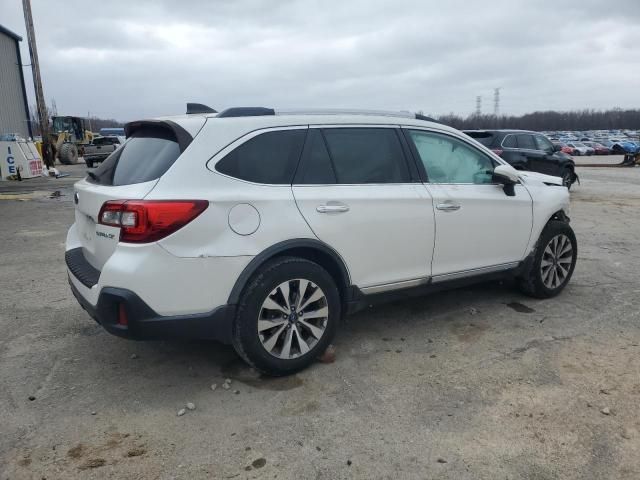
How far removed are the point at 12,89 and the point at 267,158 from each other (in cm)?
2620

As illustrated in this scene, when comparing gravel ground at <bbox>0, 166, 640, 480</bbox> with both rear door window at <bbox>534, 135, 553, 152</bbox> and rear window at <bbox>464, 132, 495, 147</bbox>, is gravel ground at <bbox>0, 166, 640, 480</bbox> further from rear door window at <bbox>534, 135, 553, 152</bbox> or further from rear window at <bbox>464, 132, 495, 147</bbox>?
rear door window at <bbox>534, 135, 553, 152</bbox>

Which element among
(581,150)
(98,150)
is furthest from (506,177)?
(581,150)

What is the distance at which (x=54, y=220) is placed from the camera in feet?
32.3

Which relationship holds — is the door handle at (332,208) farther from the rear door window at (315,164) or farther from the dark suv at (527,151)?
the dark suv at (527,151)

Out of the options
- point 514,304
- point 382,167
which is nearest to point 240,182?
point 382,167

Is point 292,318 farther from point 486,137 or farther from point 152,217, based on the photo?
point 486,137

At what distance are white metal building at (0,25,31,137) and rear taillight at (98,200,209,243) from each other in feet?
81.3

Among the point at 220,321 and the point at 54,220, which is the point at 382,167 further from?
the point at 54,220

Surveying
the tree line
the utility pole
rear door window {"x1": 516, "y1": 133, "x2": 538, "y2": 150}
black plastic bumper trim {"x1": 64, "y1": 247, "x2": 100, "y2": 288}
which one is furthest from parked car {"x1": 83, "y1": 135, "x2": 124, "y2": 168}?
the tree line

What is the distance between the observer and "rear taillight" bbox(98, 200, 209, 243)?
9.28ft

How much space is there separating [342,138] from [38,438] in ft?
8.54

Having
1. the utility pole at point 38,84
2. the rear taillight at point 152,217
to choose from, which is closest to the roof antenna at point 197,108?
the rear taillight at point 152,217

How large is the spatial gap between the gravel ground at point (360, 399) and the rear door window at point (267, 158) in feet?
4.36

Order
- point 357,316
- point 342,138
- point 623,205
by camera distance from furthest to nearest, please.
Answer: point 623,205
point 357,316
point 342,138
